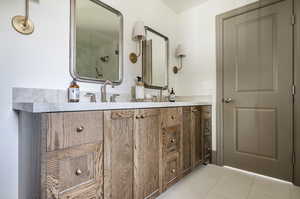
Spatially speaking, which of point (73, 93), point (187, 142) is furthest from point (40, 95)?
point (187, 142)

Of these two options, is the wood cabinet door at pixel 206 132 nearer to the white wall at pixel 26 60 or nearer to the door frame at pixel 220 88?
the door frame at pixel 220 88

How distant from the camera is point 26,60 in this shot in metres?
1.05

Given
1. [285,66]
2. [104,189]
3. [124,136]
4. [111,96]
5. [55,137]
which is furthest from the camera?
[285,66]

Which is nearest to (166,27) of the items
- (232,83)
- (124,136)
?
(232,83)

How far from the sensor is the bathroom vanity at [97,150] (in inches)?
28.5

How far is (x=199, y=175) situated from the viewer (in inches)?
71.9

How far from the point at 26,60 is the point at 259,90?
2409 mm

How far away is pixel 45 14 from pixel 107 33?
1.83 ft

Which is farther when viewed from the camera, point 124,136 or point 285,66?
point 285,66

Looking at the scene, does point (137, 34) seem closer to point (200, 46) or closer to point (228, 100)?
point (200, 46)

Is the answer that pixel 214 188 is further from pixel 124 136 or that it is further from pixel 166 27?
pixel 166 27

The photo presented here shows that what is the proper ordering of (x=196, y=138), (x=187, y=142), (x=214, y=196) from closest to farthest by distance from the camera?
(x=214, y=196) < (x=187, y=142) < (x=196, y=138)

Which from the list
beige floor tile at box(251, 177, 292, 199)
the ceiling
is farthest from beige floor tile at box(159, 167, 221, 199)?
the ceiling

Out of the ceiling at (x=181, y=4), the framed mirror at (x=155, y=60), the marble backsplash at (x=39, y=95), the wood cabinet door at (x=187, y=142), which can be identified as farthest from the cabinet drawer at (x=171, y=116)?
the ceiling at (x=181, y=4)
